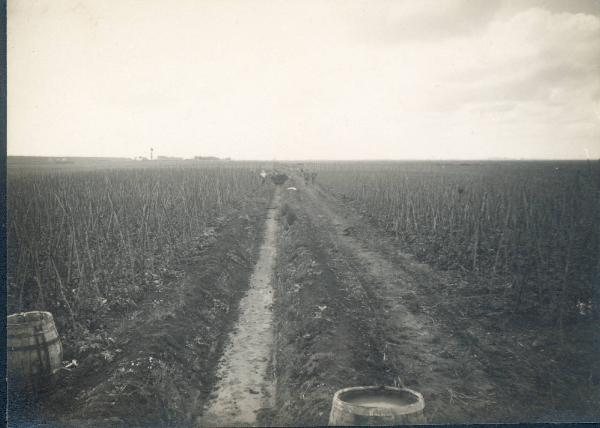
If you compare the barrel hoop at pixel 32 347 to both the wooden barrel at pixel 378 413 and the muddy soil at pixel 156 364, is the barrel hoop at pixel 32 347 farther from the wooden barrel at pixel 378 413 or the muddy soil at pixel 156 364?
the wooden barrel at pixel 378 413

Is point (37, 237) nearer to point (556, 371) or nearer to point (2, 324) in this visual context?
point (2, 324)

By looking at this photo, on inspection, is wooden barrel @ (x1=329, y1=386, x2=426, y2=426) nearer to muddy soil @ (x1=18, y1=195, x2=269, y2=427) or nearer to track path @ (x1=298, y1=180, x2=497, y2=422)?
track path @ (x1=298, y1=180, x2=497, y2=422)

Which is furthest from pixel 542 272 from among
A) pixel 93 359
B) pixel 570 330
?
pixel 93 359

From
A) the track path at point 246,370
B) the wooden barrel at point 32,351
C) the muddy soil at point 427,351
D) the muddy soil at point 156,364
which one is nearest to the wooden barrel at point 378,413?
the muddy soil at point 427,351

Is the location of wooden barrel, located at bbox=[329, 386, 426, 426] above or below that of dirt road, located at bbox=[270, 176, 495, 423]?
above

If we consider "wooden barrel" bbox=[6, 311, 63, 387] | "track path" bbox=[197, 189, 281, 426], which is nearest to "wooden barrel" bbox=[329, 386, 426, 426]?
"track path" bbox=[197, 189, 281, 426]
